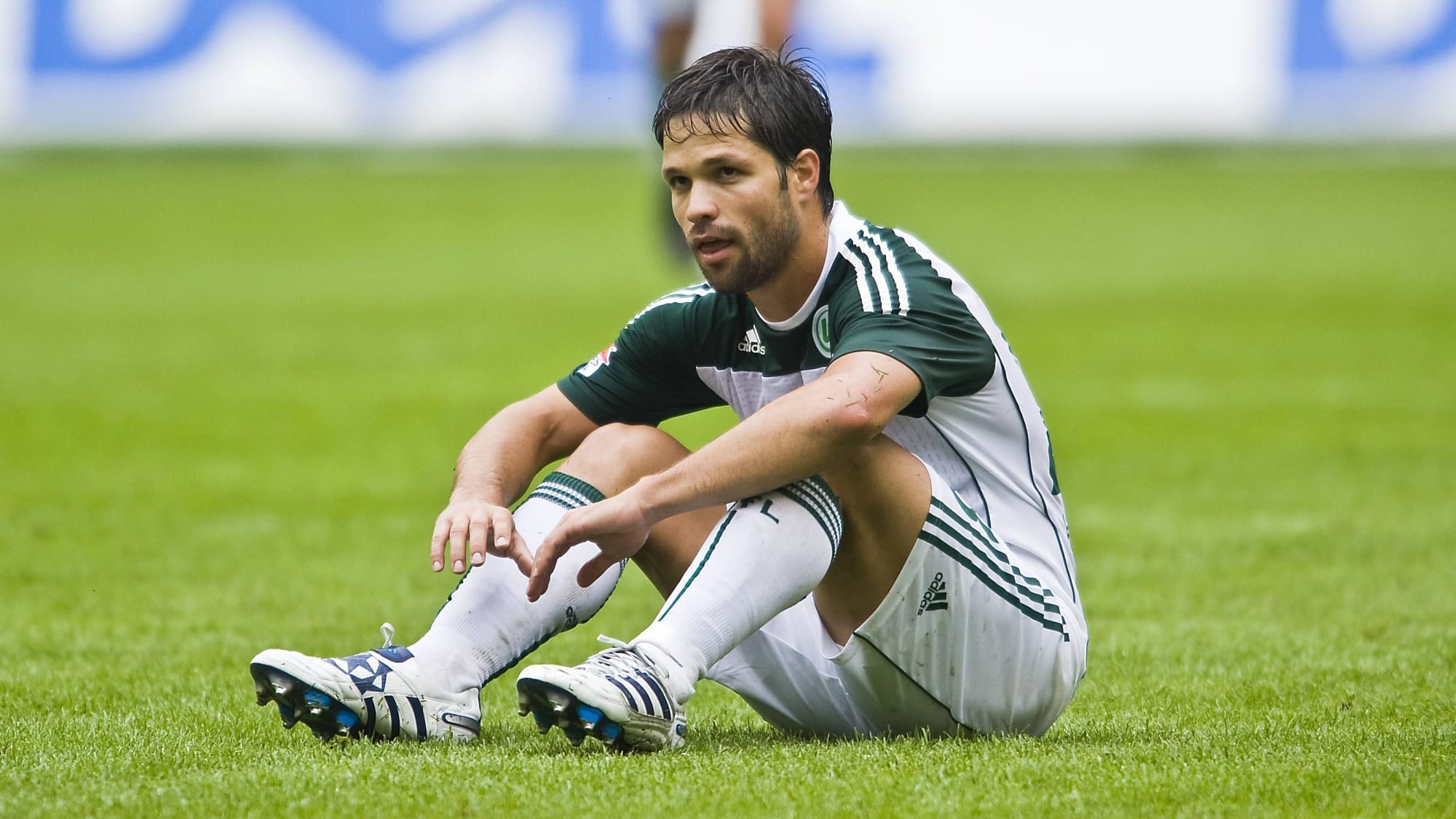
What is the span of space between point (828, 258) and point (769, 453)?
0.54 metres

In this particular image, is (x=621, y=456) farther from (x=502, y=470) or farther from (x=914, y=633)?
(x=914, y=633)

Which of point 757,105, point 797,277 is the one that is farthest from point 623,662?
point 757,105

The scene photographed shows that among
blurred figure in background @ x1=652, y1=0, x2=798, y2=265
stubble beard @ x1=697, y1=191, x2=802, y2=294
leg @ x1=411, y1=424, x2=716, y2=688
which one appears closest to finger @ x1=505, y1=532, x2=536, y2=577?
leg @ x1=411, y1=424, x2=716, y2=688

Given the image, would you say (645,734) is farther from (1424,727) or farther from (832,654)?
(1424,727)

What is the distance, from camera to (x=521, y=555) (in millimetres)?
3627

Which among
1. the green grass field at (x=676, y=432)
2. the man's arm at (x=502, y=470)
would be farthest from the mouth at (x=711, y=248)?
the green grass field at (x=676, y=432)

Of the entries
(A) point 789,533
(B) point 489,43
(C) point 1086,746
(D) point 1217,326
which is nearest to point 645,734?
(A) point 789,533

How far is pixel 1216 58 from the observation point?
26.4 metres

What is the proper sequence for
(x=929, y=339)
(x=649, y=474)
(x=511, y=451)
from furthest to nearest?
(x=511, y=451), (x=649, y=474), (x=929, y=339)

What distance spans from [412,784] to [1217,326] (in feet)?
38.3

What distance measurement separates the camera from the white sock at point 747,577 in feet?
11.4

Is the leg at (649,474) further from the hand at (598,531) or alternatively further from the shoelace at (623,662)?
the shoelace at (623,662)

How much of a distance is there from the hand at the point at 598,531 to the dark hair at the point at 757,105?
2.28 feet

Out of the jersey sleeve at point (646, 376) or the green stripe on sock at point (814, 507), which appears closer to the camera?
the green stripe on sock at point (814, 507)
